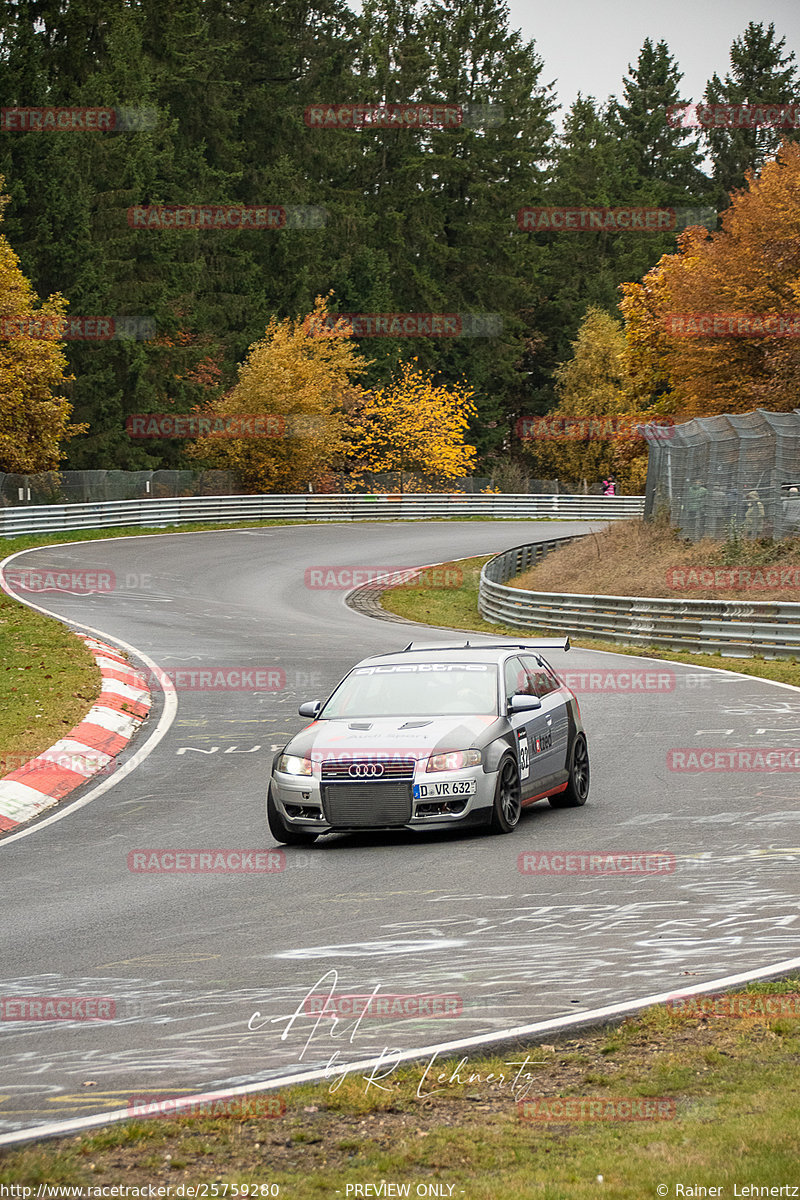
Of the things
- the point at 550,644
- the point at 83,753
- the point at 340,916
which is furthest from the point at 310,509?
the point at 340,916

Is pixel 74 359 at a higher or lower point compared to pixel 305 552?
higher

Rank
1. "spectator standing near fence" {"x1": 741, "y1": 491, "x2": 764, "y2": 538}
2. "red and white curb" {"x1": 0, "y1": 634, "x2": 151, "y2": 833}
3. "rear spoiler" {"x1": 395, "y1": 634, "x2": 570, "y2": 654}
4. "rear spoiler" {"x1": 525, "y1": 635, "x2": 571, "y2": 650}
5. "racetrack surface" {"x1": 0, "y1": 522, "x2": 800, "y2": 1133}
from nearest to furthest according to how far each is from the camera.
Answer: "racetrack surface" {"x1": 0, "y1": 522, "x2": 800, "y2": 1133}, "red and white curb" {"x1": 0, "y1": 634, "x2": 151, "y2": 833}, "rear spoiler" {"x1": 395, "y1": 634, "x2": 570, "y2": 654}, "rear spoiler" {"x1": 525, "y1": 635, "x2": 571, "y2": 650}, "spectator standing near fence" {"x1": 741, "y1": 491, "x2": 764, "y2": 538}

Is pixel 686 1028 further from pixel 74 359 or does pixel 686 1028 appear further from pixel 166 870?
pixel 74 359

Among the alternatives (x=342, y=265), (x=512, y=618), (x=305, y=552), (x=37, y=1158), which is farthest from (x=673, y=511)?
(x=342, y=265)

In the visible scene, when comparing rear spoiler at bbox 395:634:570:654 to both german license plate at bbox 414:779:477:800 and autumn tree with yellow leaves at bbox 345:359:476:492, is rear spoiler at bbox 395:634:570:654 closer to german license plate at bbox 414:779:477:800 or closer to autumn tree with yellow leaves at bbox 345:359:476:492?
german license plate at bbox 414:779:477:800

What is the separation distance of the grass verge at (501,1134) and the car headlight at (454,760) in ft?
16.5

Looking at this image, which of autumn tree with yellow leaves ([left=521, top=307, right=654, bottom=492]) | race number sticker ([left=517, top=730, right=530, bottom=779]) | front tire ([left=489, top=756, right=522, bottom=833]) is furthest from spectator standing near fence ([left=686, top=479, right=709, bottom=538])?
autumn tree with yellow leaves ([left=521, top=307, right=654, bottom=492])

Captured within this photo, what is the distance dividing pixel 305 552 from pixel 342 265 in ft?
129

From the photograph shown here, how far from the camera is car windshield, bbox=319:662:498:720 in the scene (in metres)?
11.8

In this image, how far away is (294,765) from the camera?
11.0 m

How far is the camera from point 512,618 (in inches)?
1308

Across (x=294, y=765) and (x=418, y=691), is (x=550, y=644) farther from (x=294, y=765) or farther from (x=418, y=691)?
(x=294, y=765)

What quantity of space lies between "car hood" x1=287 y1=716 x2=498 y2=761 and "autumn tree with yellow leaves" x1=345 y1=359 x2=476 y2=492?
62.9 m

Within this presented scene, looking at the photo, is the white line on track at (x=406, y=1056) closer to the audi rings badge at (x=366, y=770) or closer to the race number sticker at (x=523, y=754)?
the audi rings badge at (x=366, y=770)
